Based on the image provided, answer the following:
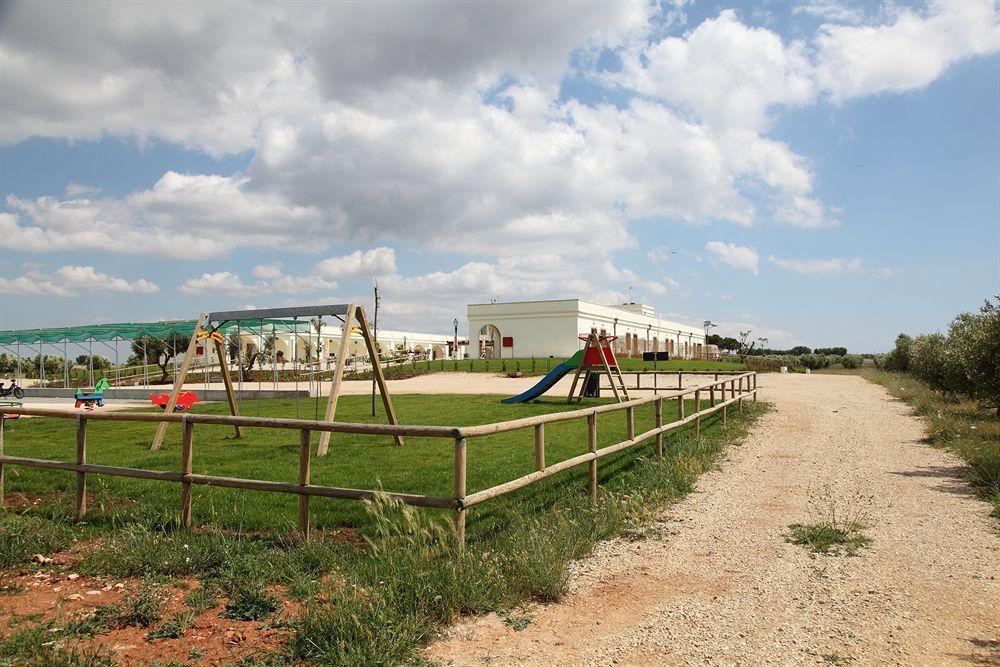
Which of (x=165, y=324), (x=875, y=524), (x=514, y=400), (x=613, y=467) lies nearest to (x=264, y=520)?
(x=613, y=467)

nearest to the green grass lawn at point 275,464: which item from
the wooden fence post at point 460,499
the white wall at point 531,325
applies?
the wooden fence post at point 460,499

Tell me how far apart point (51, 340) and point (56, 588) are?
33957 mm

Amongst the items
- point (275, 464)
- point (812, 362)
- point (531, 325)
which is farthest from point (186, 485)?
point (812, 362)

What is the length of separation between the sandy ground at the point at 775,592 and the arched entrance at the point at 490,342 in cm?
5064

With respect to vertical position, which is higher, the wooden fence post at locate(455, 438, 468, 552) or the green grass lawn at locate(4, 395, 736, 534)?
the wooden fence post at locate(455, 438, 468, 552)

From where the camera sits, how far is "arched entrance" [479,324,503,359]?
195ft

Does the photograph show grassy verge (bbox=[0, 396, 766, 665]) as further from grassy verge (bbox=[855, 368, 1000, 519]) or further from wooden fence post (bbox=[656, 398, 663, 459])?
grassy verge (bbox=[855, 368, 1000, 519])

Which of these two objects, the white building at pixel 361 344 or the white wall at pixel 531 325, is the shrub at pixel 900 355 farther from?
the white building at pixel 361 344

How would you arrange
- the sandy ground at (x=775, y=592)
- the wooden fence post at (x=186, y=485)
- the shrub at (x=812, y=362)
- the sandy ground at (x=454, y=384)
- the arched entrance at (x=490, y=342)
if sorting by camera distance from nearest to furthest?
the sandy ground at (x=775, y=592), the wooden fence post at (x=186, y=485), the sandy ground at (x=454, y=384), the shrub at (x=812, y=362), the arched entrance at (x=490, y=342)

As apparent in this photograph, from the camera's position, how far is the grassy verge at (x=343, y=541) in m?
3.92

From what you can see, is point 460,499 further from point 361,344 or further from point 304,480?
point 361,344

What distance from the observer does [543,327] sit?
2286 inches

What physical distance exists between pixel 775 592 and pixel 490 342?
55803 millimetres

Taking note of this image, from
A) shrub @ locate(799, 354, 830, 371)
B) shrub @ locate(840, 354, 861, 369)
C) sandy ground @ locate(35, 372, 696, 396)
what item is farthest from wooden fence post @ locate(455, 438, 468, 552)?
shrub @ locate(840, 354, 861, 369)
